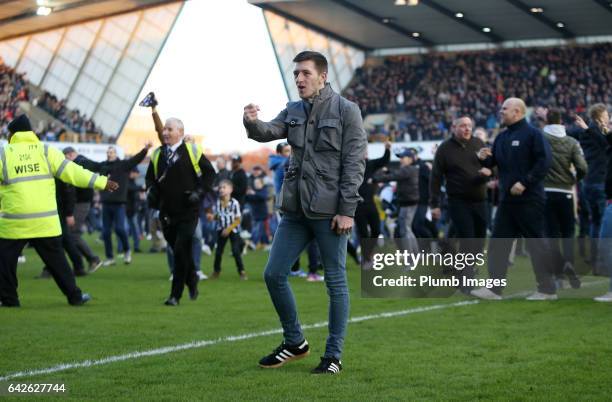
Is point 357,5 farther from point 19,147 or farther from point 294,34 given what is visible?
point 19,147

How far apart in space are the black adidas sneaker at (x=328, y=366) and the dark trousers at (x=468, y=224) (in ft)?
16.0

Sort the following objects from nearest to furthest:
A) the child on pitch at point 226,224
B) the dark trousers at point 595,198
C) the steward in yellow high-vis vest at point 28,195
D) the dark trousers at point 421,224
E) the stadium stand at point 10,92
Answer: the steward in yellow high-vis vest at point 28,195
the dark trousers at point 595,198
the child on pitch at point 226,224
the dark trousers at point 421,224
the stadium stand at point 10,92

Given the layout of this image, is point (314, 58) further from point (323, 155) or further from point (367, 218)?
point (367, 218)

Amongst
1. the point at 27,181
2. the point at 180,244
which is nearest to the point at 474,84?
the point at 180,244

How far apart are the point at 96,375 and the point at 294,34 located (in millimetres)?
45330

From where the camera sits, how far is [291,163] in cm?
632

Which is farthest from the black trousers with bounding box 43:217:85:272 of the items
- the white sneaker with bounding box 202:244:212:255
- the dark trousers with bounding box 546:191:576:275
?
the dark trousers with bounding box 546:191:576:275

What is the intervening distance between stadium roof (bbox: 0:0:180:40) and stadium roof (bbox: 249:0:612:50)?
258 inches

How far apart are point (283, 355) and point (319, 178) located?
1.15 metres

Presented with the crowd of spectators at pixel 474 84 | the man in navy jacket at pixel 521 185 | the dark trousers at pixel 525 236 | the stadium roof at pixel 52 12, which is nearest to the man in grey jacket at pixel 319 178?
the man in navy jacket at pixel 521 185

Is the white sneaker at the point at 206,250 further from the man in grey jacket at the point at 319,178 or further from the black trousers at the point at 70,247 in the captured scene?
the man in grey jacket at the point at 319,178

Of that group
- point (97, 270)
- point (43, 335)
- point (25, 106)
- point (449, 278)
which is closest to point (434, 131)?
point (25, 106)

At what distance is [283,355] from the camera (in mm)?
6441

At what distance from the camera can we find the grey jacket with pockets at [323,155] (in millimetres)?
6180
